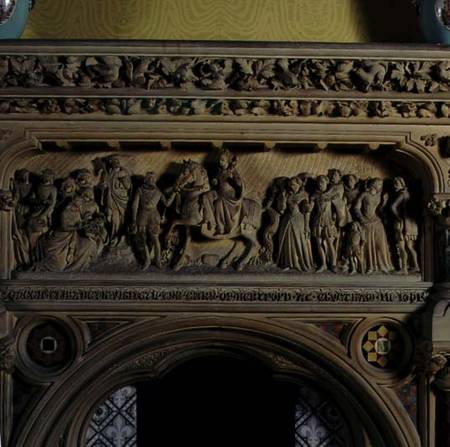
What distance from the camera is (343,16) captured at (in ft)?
21.3

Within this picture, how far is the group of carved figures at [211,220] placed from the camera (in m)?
5.89

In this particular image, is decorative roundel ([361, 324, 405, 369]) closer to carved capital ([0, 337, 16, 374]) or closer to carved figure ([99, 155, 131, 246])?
carved figure ([99, 155, 131, 246])

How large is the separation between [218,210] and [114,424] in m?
1.20

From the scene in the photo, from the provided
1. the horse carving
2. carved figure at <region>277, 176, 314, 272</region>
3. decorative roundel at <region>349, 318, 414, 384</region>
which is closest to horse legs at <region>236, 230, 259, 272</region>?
the horse carving

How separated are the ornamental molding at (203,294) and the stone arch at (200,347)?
0.11m

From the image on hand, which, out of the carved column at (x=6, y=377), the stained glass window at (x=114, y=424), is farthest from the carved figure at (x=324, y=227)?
the carved column at (x=6, y=377)

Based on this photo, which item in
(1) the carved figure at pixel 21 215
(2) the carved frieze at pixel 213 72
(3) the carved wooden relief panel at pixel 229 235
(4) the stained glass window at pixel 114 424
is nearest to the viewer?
(2) the carved frieze at pixel 213 72

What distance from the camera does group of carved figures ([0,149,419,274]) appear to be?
232 inches

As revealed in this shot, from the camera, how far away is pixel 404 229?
19.6ft

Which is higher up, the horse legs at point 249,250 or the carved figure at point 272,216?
the carved figure at point 272,216

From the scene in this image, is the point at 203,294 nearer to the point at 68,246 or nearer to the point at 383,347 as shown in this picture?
the point at 68,246

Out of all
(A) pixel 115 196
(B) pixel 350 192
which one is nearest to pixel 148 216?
(A) pixel 115 196

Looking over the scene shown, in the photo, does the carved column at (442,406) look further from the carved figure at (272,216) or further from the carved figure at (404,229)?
the carved figure at (272,216)

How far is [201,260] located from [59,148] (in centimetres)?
85
